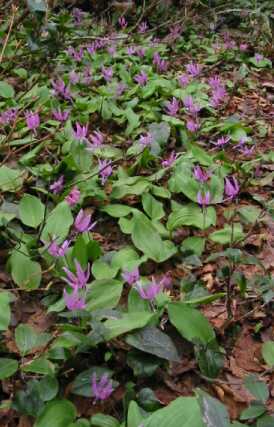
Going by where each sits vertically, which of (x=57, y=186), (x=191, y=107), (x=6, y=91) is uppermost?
(x=6, y=91)

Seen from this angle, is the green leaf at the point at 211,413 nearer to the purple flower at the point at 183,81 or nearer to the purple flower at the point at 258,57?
the purple flower at the point at 183,81

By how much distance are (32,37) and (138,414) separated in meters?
2.81

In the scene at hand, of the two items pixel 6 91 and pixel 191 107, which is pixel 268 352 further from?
pixel 6 91

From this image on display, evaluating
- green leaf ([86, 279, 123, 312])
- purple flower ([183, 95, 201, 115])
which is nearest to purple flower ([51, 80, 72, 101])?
purple flower ([183, 95, 201, 115])

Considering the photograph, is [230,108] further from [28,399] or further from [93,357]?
[28,399]

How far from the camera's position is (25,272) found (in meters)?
1.94

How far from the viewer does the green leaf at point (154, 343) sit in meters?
1.61

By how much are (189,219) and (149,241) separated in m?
0.26

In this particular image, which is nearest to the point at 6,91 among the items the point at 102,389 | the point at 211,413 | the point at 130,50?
the point at 130,50

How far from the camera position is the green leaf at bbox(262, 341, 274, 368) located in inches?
67.7

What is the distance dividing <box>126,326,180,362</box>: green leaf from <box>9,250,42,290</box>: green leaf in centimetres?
47

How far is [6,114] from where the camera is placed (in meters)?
2.89

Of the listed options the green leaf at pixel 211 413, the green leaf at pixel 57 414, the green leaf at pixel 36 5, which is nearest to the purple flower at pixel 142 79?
the green leaf at pixel 36 5

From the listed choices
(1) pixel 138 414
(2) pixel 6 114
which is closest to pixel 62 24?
(2) pixel 6 114
